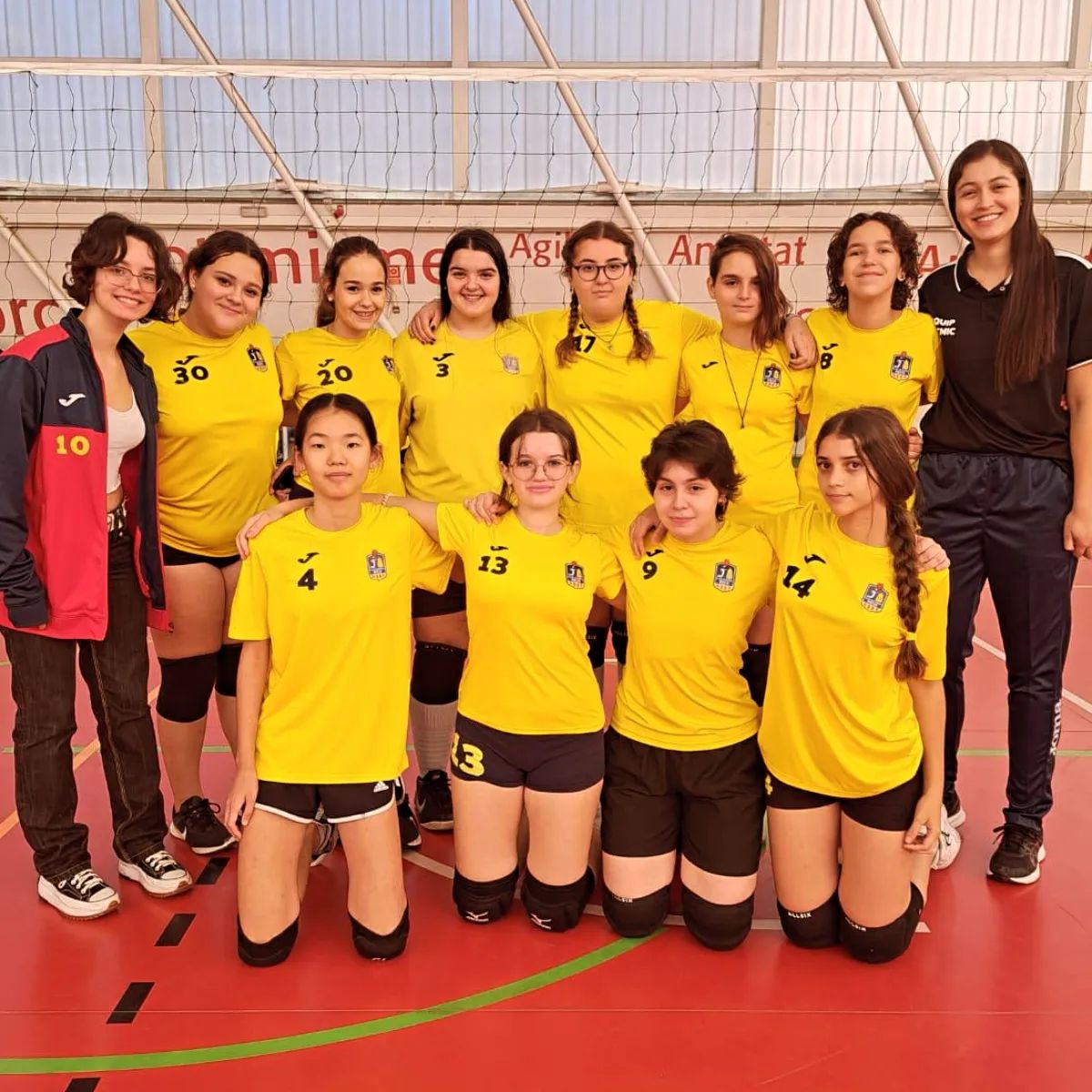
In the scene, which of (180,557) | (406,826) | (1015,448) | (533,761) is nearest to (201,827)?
(406,826)

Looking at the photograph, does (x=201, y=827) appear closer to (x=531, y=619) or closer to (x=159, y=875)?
(x=159, y=875)

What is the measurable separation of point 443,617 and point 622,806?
0.83 meters

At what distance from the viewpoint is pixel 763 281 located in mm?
2904

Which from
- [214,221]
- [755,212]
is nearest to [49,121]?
[214,221]

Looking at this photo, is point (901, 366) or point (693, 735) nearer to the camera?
point (693, 735)

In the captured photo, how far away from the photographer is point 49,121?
9.27 metres

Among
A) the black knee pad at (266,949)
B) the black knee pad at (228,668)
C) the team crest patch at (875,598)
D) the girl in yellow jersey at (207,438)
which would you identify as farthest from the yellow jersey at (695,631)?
the black knee pad at (228,668)

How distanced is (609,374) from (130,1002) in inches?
81.3

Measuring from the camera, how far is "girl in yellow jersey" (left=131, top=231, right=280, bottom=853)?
2.84 m

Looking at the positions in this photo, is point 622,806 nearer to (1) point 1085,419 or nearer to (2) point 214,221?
(1) point 1085,419

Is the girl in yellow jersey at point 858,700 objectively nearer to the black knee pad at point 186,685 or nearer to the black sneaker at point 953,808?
the black sneaker at point 953,808

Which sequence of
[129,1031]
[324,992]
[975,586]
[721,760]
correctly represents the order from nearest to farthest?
[129,1031]
[324,992]
[721,760]
[975,586]

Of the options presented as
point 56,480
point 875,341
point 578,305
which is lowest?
point 56,480

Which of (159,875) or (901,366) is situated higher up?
(901,366)
